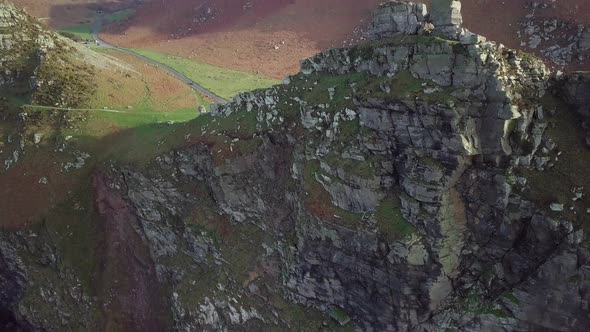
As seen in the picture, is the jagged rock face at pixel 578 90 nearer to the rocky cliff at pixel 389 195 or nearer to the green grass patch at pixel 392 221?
the rocky cliff at pixel 389 195

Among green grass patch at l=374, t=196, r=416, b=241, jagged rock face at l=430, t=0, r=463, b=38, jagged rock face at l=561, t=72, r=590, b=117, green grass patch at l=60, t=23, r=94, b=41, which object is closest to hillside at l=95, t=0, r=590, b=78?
green grass patch at l=60, t=23, r=94, b=41

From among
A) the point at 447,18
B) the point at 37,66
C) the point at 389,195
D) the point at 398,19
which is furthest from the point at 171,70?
the point at 447,18

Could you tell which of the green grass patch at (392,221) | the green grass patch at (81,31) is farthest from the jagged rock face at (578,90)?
the green grass patch at (81,31)

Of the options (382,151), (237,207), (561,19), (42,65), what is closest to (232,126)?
(237,207)

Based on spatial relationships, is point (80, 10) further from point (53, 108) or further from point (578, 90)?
point (578, 90)

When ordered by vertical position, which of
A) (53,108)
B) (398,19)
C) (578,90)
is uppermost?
(398,19)

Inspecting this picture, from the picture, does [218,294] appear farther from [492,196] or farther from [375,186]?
[492,196]

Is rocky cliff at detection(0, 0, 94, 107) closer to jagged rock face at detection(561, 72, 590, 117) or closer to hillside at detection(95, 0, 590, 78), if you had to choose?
hillside at detection(95, 0, 590, 78)
